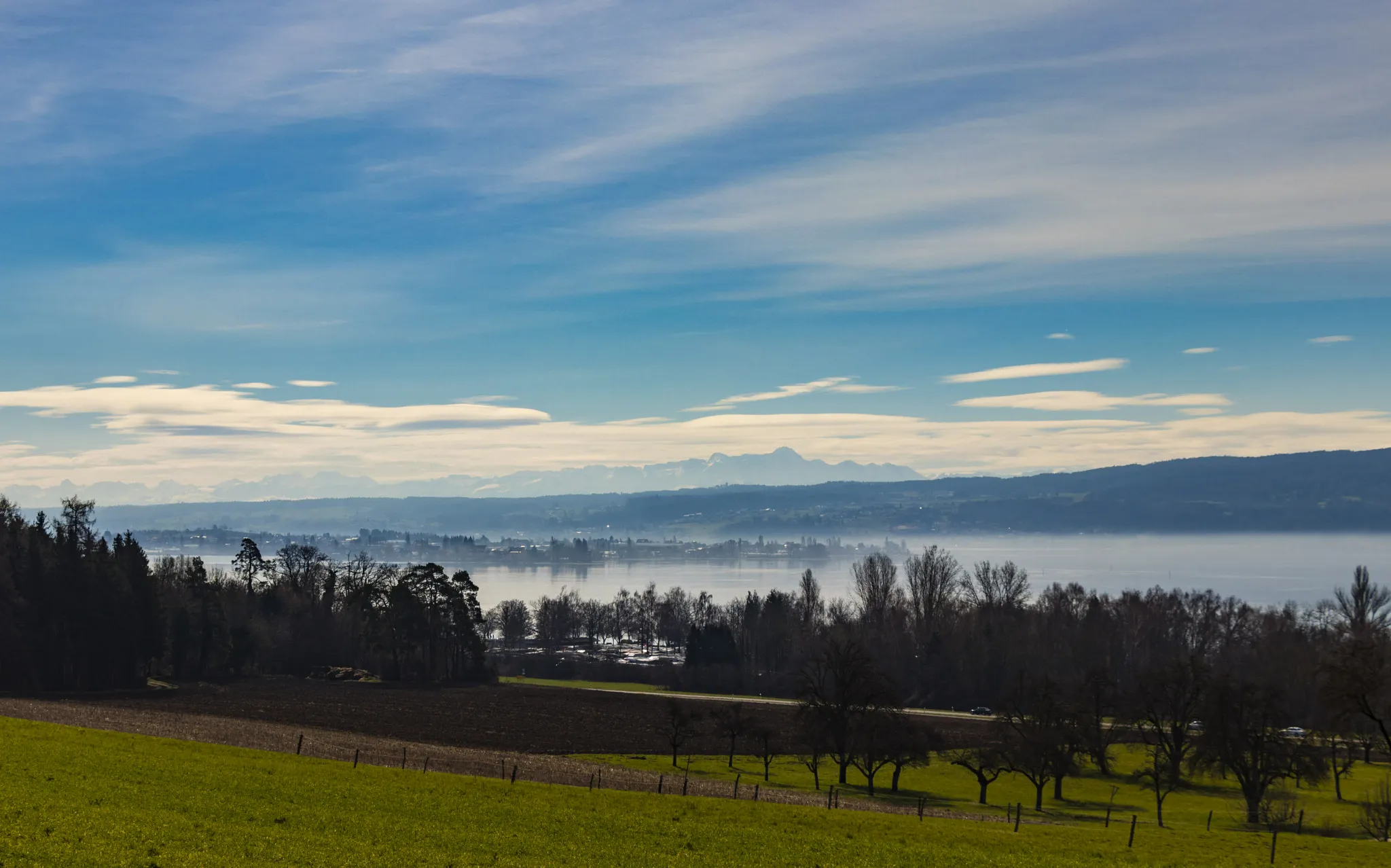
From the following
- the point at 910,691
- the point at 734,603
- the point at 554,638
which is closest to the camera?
the point at 910,691

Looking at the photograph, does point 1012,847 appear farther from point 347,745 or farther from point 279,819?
point 347,745

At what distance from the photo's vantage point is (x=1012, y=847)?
3722cm

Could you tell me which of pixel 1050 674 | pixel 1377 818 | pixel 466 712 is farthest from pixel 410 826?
pixel 1050 674

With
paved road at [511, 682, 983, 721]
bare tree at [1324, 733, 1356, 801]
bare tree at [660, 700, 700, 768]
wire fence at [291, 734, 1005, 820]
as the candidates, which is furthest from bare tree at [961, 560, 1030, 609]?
wire fence at [291, 734, 1005, 820]

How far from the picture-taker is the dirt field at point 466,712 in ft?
250

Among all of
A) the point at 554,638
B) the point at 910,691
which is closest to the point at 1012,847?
the point at 910,691

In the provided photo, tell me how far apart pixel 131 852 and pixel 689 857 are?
50.0 feet

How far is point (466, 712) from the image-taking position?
9188cm

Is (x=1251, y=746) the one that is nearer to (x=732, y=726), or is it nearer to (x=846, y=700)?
(x=846, y=700)

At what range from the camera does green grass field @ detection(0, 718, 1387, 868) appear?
26.2 meters

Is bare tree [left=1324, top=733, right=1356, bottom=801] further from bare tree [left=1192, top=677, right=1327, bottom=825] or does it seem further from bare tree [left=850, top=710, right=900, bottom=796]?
bare tree [left=850, top=710, right=900, bottom=796]

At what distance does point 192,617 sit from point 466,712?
39.4 m

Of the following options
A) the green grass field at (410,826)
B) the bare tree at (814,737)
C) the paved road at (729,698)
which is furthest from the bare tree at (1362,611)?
the green grass field at (410,826)

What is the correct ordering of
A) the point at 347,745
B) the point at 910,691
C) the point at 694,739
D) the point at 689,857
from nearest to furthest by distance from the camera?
the point at 689,857
the point at 347,745
the point at 694,739
the point at 910,691
